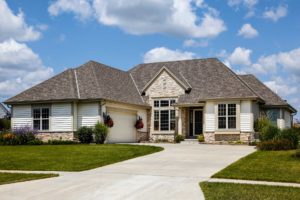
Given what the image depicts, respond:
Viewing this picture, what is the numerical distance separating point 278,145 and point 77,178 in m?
13.3

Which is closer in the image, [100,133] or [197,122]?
[100,133]

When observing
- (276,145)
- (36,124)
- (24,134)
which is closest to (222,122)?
(276,145)

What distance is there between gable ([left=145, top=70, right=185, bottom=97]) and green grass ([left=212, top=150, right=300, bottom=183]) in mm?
15218

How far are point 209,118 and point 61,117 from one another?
1074 cm

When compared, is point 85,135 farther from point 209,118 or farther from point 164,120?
point 209,118

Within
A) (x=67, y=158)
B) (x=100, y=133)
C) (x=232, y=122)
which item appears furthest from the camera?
(x=232, y=122)

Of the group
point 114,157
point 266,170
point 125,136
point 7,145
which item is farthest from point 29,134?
point 266,170

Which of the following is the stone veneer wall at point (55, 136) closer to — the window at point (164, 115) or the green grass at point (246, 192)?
the window at point (164, 115)

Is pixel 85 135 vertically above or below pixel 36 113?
below

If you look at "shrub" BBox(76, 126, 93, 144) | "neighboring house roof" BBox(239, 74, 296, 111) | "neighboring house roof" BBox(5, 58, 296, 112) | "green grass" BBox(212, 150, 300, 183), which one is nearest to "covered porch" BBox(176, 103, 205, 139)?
"neighboring house roof" BBox(5, 58, 296, 112)

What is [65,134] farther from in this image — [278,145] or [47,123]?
[278,145]

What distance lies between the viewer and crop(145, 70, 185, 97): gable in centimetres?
3422

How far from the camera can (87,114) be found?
1192 inches

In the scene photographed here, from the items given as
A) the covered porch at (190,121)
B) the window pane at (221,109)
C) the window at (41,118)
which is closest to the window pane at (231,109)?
the window pane at (221,109)
